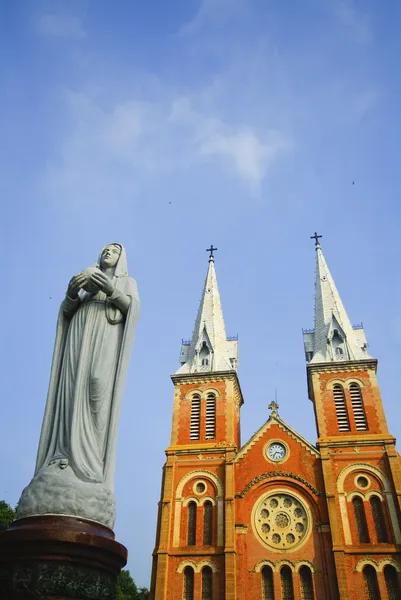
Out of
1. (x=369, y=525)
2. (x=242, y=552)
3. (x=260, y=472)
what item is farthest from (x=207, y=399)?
(x=369, y=525)

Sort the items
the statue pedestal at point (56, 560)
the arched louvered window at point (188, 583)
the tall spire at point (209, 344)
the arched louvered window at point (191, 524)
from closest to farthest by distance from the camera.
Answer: the statue pedestal at point (56, 560), the arched louvered window at point (188, 583), the arched louvered window at point (191, 524), the tall spire at point (209, 344)

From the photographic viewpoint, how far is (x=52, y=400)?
16.9 ft

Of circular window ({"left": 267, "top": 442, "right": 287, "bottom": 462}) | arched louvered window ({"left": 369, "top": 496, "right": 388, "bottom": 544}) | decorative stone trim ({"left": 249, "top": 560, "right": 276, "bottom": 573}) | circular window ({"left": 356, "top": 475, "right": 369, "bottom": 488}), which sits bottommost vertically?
decorative stone trim ({"left": 249, "top": 560, "right": 276, "bottom": 573})

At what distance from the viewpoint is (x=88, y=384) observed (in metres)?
4.99

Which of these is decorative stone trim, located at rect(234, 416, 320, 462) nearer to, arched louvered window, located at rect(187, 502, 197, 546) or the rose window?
the rose window

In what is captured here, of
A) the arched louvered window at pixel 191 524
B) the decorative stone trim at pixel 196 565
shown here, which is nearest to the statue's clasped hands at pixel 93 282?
the decorative stone trim at pixel 196 565

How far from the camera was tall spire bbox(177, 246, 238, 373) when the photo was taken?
1235 inches

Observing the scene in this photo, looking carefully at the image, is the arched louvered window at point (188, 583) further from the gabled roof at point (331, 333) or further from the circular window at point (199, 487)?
the gabled roof at point (331, 333)

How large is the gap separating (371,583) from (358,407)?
8371mm

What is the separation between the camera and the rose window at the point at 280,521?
24000 millimetres

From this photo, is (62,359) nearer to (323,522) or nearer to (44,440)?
(44,440)

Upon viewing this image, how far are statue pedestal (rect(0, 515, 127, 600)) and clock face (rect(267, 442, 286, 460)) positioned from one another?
2372 cm

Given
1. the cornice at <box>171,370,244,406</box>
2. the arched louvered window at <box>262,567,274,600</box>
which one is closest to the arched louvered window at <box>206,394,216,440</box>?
the cornice at <box>171,370,244,406</box>

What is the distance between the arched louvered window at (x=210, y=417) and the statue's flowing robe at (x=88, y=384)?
23469mm
